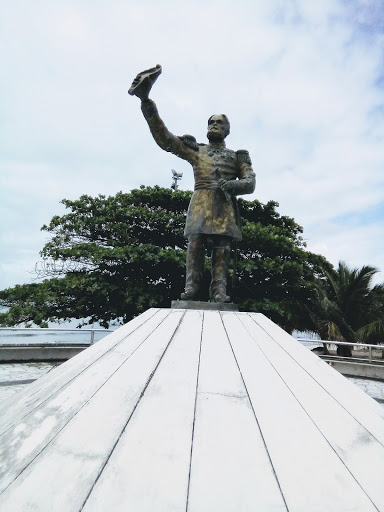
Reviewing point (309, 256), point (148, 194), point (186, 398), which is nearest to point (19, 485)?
point (186, 398)

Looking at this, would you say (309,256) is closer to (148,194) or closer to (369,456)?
(148,194)

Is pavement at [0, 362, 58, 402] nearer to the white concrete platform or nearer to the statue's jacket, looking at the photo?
the statue's jacket

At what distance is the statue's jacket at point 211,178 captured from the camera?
382cm

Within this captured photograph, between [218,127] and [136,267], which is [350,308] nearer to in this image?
[136,267]

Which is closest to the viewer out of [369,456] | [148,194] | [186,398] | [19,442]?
[369,456]

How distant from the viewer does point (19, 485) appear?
1067 millimetres

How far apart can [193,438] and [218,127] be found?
3.54 m

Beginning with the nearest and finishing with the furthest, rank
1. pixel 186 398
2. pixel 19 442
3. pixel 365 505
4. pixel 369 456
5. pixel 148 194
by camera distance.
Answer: pixel 365 505
pixel 369 456
pixel 19 442
pixel 186 398
pixel 148 194

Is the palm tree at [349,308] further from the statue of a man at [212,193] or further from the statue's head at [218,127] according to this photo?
the statue's head at [218,127]

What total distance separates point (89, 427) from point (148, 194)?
10.6 m

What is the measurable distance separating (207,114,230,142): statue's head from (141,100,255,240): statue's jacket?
0.27ft

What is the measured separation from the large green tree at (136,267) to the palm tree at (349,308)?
0.59 meters

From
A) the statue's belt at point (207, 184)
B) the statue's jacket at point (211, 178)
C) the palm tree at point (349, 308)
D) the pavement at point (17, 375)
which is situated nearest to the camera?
the statue's jacket at point (211, 178)

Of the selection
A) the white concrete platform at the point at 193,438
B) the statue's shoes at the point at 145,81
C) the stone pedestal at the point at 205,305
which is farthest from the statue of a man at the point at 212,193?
the white concrete platform at the point at 193,438
